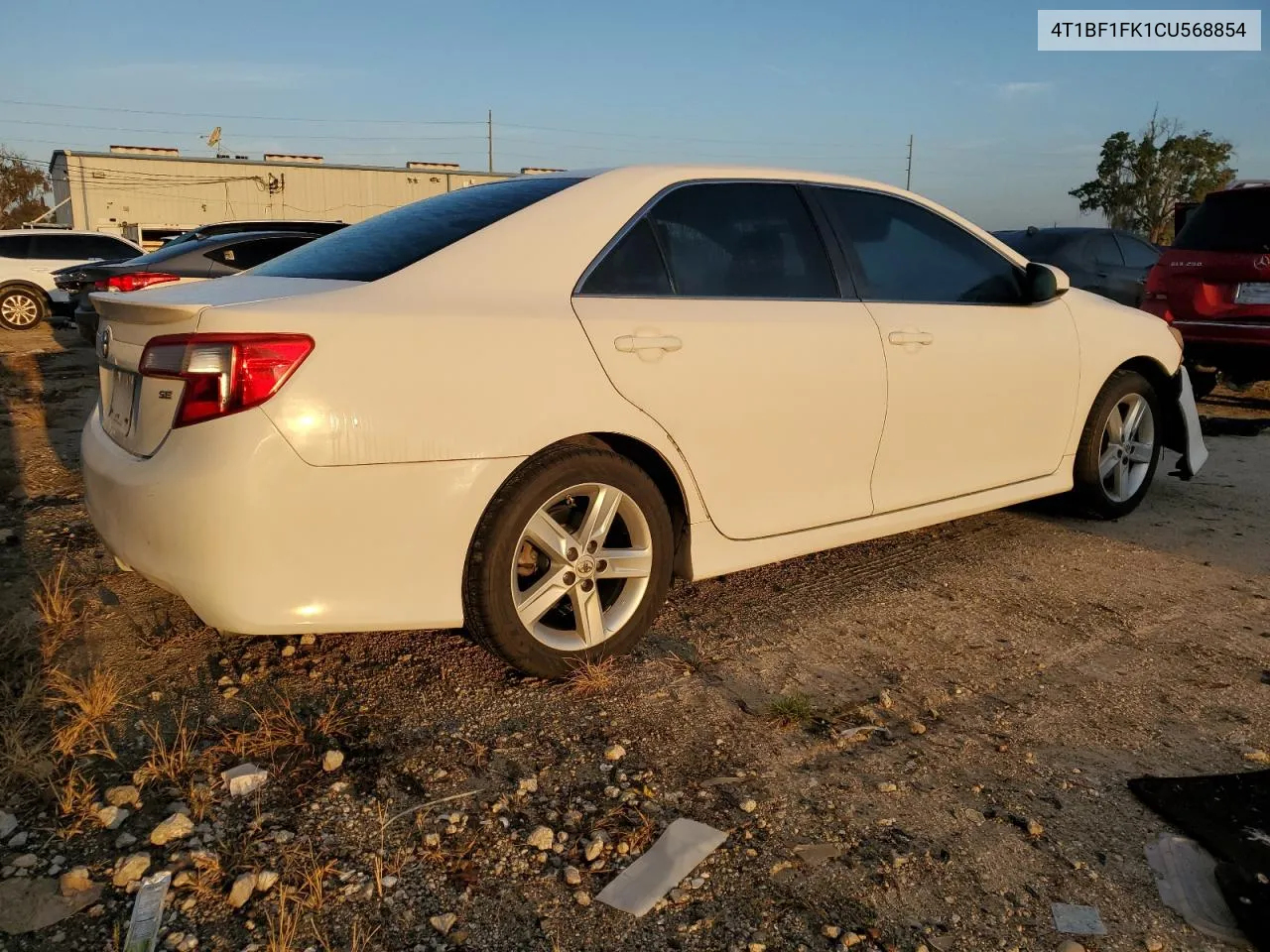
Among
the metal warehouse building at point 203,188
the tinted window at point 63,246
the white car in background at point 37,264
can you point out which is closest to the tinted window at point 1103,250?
the white car in background at point 37,264

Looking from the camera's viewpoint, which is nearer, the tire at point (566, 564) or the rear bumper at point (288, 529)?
the rear bumper at point (288, 529)

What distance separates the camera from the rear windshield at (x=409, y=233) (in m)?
2.97

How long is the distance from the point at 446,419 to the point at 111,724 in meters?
1.28

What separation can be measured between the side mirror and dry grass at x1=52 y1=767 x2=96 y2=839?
397 centimetres

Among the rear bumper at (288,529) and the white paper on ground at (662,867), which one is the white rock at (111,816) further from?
the white paper on ground at (662,867)

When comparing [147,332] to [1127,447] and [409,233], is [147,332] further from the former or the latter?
[1127,447]

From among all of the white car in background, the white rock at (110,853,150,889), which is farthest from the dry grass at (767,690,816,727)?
the white car in background

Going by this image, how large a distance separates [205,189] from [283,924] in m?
43.8

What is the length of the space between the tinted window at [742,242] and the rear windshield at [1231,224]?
536cm

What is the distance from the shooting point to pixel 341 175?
4162 centimetres

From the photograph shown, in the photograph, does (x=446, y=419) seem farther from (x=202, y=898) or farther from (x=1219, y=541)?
(x=1219, y=541)

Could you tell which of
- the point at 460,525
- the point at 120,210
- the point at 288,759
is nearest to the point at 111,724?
the point at 288,759

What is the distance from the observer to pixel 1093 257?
486 inches

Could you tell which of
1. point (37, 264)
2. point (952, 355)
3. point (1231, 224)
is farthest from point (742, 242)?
point (37, 264)
